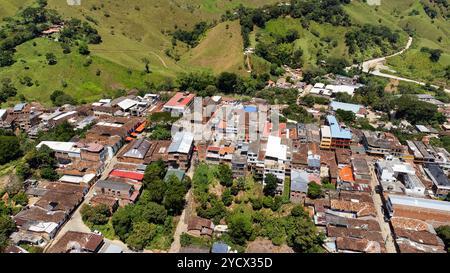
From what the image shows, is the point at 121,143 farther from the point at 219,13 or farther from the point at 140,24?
the point at 219,13

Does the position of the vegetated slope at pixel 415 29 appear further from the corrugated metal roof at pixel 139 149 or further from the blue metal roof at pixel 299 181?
the corrugated metal roof at pixel 139 149

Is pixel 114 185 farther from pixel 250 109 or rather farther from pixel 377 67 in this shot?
pixel 377 67

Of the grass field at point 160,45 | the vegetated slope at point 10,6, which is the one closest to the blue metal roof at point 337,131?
the grass field at point 160,45

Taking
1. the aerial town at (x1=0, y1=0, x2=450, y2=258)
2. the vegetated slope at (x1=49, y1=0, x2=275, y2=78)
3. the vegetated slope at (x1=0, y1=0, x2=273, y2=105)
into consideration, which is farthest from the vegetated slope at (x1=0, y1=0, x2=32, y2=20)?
the vegetated slope at (x1=49, y1=0, x2=275, y2=78)

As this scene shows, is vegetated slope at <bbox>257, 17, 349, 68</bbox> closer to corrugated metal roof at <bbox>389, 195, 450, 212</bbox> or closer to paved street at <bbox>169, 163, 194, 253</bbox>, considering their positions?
corrugated metal roof at <bbox>389, 195, 450, 212</bbox>
